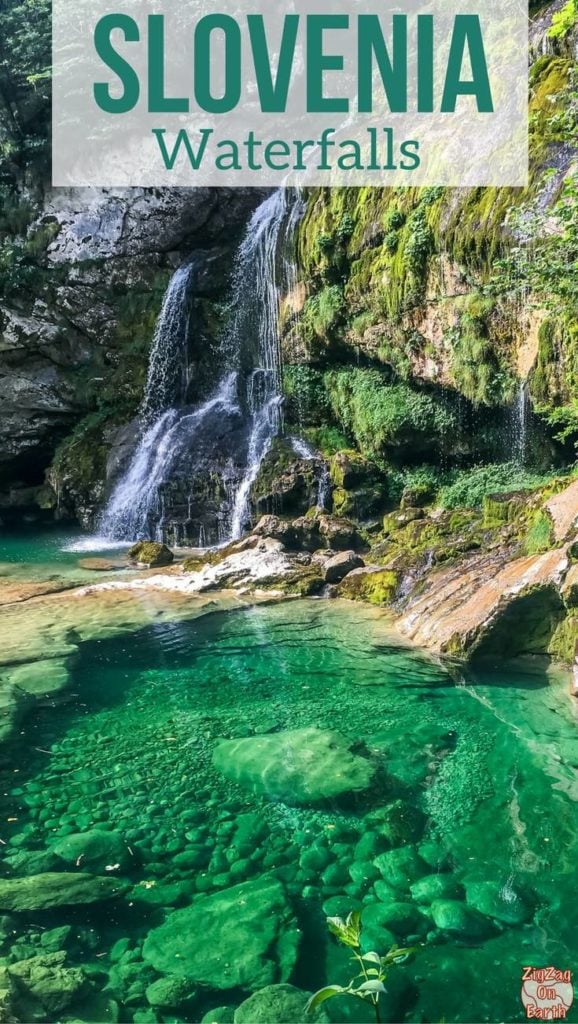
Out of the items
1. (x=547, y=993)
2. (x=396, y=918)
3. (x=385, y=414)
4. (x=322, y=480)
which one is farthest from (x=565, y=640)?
(x=385, y=414)

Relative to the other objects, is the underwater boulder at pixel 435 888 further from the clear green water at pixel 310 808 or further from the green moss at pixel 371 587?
the green moss at pixel 371 587

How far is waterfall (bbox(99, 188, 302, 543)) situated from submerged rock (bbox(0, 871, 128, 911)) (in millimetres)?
11893

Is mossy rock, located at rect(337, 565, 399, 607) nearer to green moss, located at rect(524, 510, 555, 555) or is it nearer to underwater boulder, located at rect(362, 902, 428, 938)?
green moss, located at rect(524, 510, 555, 555)

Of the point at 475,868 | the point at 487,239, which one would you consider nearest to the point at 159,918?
the point at 475,868

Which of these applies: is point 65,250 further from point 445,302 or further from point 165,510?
point 445,302

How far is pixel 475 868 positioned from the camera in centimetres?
387

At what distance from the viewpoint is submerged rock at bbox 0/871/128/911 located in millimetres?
3549

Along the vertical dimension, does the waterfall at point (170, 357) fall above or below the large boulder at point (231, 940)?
above

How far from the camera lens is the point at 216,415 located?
18.3 metres

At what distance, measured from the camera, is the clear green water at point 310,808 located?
3.20m

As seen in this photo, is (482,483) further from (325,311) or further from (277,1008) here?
(277,1008)

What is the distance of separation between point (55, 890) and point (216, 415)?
1535 cm

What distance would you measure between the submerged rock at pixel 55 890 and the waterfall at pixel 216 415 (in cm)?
1189

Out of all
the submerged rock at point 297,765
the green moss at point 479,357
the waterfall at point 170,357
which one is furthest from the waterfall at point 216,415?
the submerged rock at point 297,765
